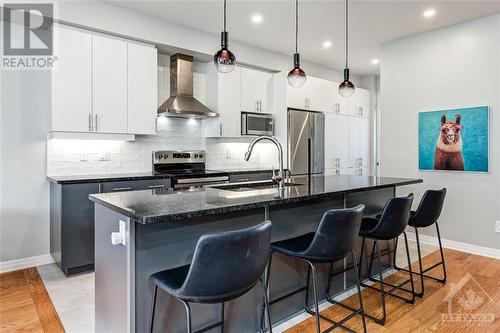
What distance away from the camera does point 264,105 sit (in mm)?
5246

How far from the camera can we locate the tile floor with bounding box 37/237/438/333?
238 cm

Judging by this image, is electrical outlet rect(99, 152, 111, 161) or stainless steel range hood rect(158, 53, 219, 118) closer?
electrical outlet rect(99, 152, 111, 161)

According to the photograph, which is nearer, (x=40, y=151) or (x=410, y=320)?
(x=410, y=320)

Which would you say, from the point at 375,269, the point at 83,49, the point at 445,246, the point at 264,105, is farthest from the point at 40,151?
the point at 445,246

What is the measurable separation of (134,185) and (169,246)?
193 cm

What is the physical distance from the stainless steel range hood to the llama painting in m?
2.91

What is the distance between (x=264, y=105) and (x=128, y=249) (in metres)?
3.92

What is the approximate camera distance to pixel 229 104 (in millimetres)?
4762

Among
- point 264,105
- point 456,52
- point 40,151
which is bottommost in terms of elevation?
point 40,151

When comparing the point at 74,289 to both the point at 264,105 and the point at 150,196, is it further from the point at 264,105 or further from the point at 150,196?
the point at 264,105

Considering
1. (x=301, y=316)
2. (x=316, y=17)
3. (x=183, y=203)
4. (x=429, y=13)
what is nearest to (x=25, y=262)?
(x=183, y=203)

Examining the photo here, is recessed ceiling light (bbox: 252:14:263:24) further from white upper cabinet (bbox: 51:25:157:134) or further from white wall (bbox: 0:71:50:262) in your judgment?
white wall (bbox: 0:71:50:262)

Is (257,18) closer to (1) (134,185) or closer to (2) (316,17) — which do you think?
(2) (316,17)

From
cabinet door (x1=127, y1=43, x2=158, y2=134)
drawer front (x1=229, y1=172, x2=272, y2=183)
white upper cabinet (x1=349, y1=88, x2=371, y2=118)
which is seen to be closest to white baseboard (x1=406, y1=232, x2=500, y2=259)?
drawer front (x1=229, y1=172, x2=272, y2=183)
